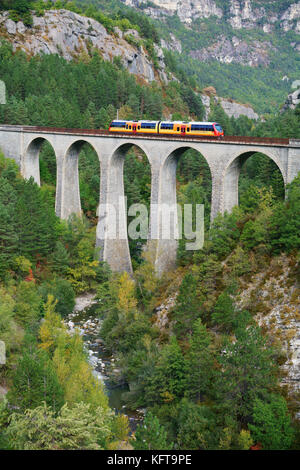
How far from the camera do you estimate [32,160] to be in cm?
6875

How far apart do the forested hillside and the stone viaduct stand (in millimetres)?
2075

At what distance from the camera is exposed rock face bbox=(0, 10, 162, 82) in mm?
110312

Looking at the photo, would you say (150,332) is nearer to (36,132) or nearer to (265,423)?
(265,423)

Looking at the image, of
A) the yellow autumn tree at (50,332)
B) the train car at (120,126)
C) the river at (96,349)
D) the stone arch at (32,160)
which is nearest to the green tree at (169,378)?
the river at (96,349)

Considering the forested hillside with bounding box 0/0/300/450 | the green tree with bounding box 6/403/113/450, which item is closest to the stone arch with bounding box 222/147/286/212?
the forested hillside with bounding box 0/0/300/450

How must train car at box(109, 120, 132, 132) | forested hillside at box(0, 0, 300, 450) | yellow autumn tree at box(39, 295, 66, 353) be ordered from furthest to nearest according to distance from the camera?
train car at box(109, 120, 132, 132)
yellow autumn tree at box(39, 295, 66, 353)
forested hillside at box(0, 0, 300, 450)

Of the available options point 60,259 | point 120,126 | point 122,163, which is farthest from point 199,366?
point 120,126

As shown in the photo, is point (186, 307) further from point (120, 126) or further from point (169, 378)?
point (120, 126)

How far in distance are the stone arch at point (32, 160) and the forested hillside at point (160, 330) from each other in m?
2.03

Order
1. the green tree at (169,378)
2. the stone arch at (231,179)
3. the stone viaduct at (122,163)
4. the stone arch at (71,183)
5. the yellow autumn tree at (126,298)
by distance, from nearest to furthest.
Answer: the green tree at (169,378) < the stone viaduct at (122,163) < the yellow autumn tree at (126,298) < the stone arch at (231,179) < the stone arch at (71,183)

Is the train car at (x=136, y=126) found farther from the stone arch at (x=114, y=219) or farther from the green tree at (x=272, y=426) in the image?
the green tree at (x=272, y=426)

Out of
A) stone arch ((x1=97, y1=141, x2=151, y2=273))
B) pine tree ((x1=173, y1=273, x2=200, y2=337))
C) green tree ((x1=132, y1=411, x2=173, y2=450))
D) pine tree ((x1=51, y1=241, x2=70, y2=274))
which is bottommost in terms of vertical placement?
green tree ((x1=132, y1=411, x2=173, y2=450))

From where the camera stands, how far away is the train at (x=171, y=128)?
158 feet

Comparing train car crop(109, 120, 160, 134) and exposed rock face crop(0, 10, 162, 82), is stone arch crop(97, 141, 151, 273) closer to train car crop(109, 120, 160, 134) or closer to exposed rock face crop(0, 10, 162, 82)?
train car crop(109, 120, 160, 134)
